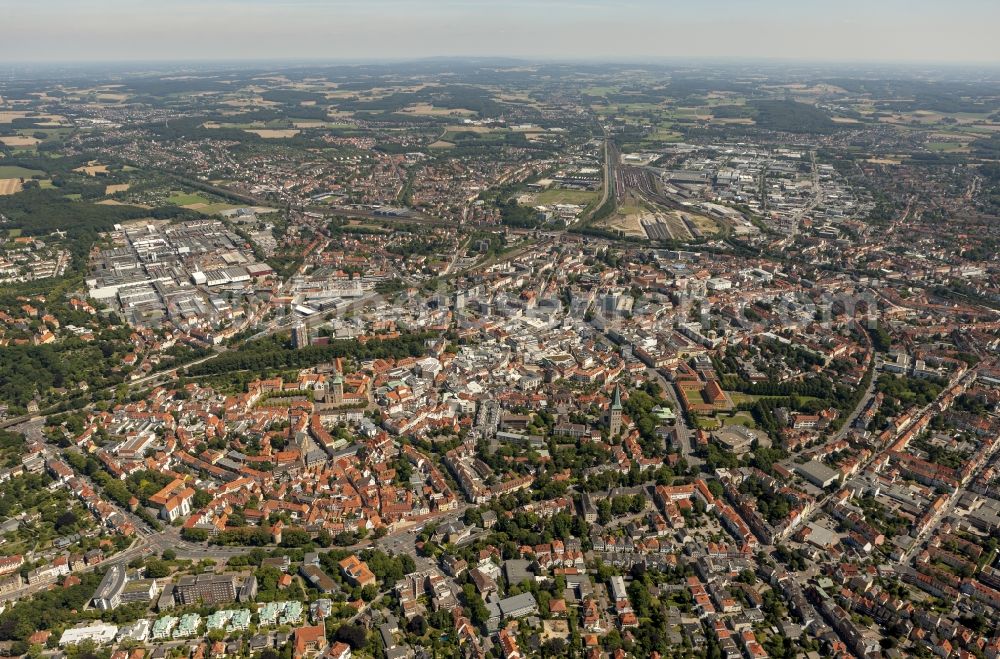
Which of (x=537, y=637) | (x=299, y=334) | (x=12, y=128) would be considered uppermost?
(x=12, y=128)

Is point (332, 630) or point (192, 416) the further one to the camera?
point (192, 416)

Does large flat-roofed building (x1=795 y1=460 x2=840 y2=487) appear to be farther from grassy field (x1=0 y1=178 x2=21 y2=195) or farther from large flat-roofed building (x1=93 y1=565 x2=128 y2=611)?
grassy field (x1=0 y1=178 x2=21 y2=195)

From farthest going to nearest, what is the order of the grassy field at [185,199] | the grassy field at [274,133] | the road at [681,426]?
the grassy field at [274,133], the grassy field at [185,199], the road at [681,426]

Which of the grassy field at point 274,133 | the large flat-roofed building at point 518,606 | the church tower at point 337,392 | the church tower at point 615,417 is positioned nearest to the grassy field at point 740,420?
the church tower at point 615,417

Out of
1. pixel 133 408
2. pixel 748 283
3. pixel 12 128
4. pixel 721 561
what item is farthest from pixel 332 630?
pixel 12 128

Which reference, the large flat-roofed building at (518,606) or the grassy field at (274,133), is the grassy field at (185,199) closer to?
the grassy field at (274,133)

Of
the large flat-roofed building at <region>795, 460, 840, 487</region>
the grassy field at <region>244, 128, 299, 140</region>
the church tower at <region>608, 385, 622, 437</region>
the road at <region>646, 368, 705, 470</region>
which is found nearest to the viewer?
the large flat-roofed building at <region>795, 460, 840, 487</region>

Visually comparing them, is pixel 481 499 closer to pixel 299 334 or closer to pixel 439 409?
pixel 439 409

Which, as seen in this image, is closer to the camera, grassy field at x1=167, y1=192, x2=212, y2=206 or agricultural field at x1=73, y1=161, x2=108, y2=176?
grassy field at x1=167, y1=192, x2=212, y2=206

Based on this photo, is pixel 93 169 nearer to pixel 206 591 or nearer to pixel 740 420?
pixel 206 591

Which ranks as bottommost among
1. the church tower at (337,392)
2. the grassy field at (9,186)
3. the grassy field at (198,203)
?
the church tower at (337,392)

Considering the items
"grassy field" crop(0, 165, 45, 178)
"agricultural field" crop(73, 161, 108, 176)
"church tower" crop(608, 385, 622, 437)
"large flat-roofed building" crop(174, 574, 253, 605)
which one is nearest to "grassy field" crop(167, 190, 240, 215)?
"agricultural field" crop(73, 161, 108, 176)
